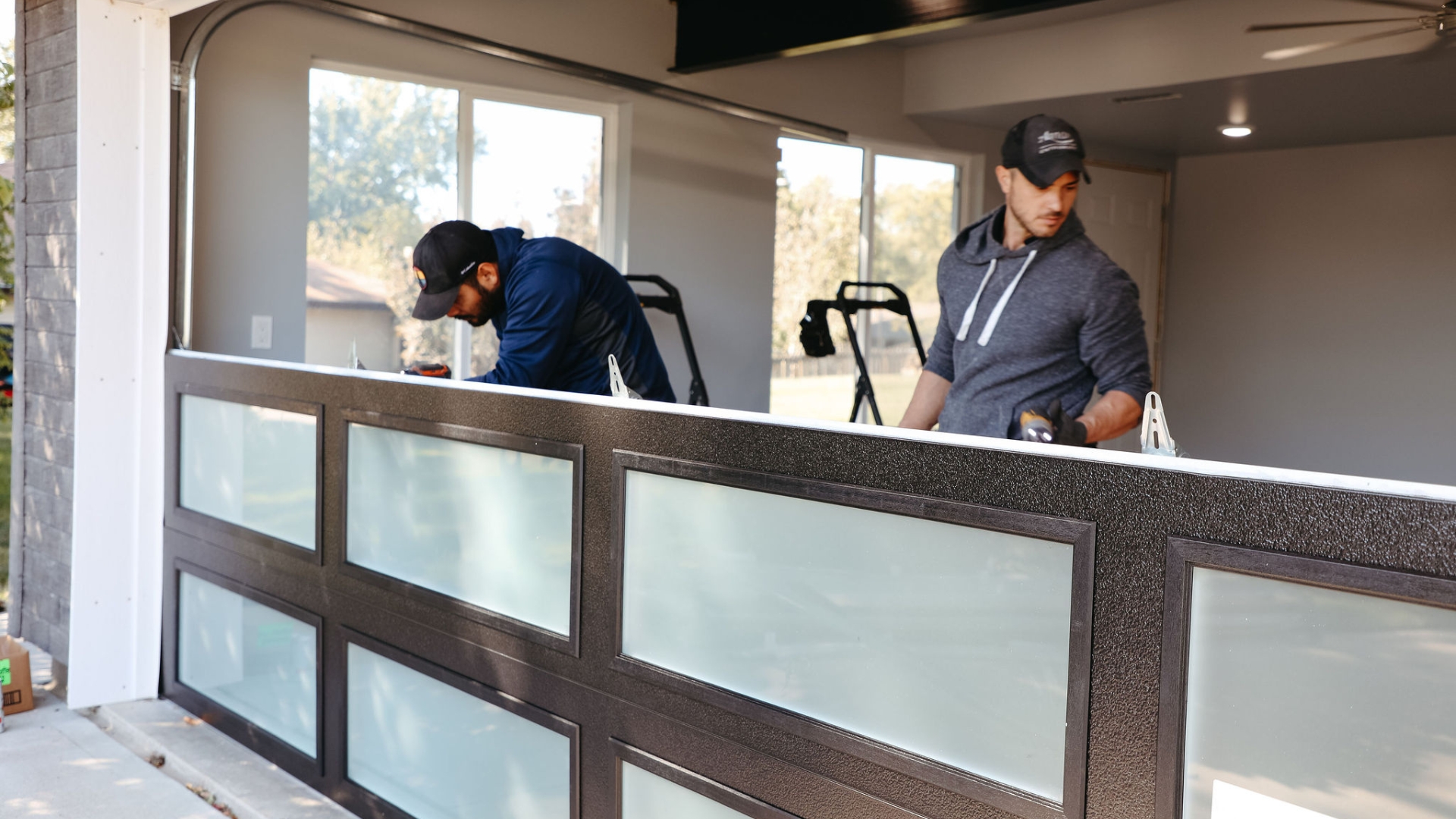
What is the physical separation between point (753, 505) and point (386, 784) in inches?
56.1

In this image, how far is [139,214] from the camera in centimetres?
374

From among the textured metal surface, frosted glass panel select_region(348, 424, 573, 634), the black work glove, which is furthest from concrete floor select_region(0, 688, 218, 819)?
the black work glove

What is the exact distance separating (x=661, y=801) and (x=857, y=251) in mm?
4866

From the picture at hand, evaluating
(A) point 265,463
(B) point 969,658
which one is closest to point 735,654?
(B) point 969,658

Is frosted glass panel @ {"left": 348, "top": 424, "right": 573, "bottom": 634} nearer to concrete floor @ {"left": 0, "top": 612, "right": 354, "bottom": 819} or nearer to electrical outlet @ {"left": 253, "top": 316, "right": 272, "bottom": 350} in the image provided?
concrete floor @ {"left": 0, "top": 612, "right": 354, "bottom": 819}

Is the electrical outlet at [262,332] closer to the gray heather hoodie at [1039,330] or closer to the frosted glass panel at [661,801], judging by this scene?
the frosted glass panel at [661,801]

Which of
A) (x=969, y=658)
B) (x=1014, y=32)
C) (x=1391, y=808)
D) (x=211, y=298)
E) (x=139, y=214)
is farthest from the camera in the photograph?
(x=1014, y=32)

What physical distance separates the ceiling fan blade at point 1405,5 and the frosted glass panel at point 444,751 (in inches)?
145

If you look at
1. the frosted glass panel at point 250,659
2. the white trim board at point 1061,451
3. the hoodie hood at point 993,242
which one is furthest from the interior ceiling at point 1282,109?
the frosted glass panel at point 250,659

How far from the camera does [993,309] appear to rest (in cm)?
233

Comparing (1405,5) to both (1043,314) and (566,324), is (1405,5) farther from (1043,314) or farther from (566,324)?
(566,324)

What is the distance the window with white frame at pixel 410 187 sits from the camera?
15.0ft

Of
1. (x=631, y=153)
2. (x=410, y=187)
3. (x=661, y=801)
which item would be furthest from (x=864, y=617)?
(x=631, y=153)

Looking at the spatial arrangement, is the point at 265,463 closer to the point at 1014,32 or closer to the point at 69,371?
the point at 69,371
